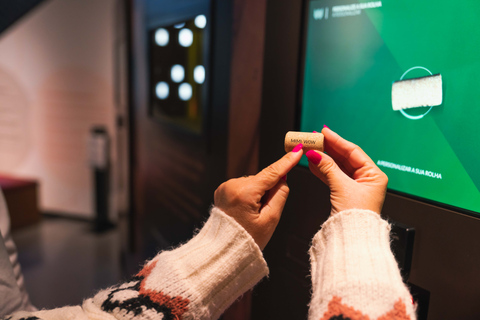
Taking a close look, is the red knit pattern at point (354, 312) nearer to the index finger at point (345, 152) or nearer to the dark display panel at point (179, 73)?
the index finger at point (345, 152)

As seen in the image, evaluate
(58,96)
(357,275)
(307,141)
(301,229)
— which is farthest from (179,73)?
(58,96)

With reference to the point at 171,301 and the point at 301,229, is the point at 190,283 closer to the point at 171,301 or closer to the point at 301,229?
the point at 171,301

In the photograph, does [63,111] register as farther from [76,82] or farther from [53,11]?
[53,11]

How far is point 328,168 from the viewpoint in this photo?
0.73 meters

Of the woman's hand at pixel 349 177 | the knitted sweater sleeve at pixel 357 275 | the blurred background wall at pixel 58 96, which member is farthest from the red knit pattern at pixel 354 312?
the blurred background wall at pixel 58 96

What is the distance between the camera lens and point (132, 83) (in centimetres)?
244

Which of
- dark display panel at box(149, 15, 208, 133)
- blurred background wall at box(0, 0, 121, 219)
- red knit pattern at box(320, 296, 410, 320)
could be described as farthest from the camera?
blurred background wall at box(0, 0, 121, 219)

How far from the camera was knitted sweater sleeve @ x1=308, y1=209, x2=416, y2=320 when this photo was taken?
56cm

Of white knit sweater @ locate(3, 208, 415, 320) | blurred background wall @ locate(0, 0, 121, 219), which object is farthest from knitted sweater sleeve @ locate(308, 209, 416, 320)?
blurred background wall @ locate(0, 0, 121, 219)

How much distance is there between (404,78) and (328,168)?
0.88 ft

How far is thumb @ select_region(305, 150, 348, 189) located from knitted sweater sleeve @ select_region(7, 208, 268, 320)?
0.19m

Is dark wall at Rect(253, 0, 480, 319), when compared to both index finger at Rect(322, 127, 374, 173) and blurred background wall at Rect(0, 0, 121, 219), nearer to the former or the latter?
index finger at Rect(322, 127, 374, 173)

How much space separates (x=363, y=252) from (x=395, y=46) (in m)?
0.46

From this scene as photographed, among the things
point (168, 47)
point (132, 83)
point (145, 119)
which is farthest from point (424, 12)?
point (132, 83)
